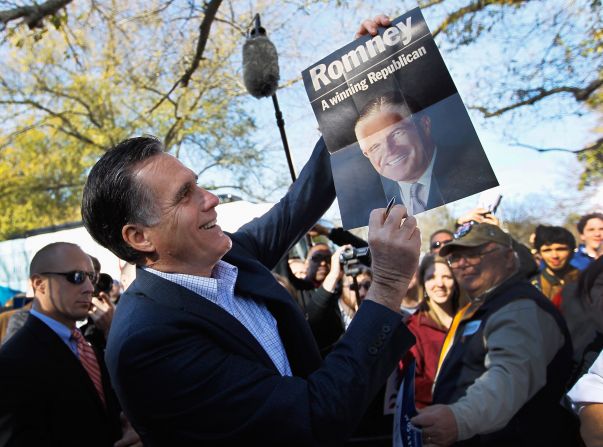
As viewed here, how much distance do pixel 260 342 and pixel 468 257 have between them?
5.86 feet

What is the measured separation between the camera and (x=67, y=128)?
14633 millimetres

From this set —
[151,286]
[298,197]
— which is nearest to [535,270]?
[298,197]

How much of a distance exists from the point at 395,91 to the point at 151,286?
32.7 inches

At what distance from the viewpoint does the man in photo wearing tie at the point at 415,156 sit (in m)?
1.34

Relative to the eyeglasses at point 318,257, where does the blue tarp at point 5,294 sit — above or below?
above

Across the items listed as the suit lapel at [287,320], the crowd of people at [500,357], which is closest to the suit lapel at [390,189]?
the suit lapel at [287,320]

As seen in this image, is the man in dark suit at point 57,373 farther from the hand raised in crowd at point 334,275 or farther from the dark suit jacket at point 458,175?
the dark suit jacket at point 458,175

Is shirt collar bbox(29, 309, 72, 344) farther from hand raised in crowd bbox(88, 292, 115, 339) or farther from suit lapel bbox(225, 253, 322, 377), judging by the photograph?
suit lapel bbox(225, 253, 322, 377)

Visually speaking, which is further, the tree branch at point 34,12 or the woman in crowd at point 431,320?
the tree branch at point 34,12

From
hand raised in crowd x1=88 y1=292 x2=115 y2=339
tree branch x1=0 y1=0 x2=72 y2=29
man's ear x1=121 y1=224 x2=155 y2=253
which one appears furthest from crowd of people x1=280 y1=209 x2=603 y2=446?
tree branch x1=0 y1=0 x2=72 y2=29

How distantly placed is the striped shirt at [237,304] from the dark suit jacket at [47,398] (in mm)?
1388

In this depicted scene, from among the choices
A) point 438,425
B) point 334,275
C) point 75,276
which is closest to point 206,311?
point 438,425

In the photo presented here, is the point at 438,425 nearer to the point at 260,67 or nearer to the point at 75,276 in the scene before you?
the point at 75,276

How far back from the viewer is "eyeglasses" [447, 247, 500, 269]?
9.48ft
